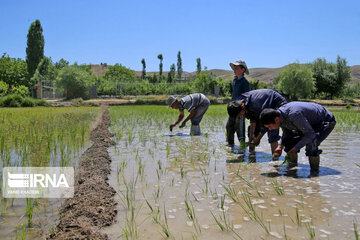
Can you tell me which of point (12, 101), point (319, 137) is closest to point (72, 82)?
point (12, 101)

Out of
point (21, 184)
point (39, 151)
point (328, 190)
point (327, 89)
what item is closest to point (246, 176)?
point (328, 190)

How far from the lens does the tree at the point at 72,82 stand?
29.0m

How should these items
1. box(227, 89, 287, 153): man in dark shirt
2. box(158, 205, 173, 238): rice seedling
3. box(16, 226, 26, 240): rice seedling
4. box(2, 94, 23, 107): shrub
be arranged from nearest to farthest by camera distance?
box(16, 226, 26, 240): rice seedling
box(158, 205, 173, 238): rice seedling
box(227, 89, 287, 153): man in dark shirt
box(2, 94, 23, 107): shrub

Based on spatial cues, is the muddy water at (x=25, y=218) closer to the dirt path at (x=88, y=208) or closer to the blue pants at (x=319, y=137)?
the dirt path at (x=88, y=208)

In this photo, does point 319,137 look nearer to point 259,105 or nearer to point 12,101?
point 259,105

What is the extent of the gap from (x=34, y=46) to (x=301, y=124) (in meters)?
44.9

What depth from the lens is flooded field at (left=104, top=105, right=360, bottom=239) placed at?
2290 millimetres

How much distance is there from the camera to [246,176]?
388cm

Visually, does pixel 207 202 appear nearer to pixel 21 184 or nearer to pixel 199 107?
pixel 21 184

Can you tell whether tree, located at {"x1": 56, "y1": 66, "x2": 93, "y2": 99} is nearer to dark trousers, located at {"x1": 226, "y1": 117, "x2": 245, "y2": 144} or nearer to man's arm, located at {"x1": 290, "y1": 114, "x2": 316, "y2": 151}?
dark trousers, located at {"x1": 226, "y1": 117, "x2": 245, "y2": 144}

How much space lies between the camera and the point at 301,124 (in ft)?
12.0

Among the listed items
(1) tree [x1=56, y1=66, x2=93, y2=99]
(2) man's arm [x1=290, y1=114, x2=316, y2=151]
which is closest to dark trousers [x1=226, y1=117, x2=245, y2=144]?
(2) man's arm [x1=290, y1=114, x2=316, y2=151]

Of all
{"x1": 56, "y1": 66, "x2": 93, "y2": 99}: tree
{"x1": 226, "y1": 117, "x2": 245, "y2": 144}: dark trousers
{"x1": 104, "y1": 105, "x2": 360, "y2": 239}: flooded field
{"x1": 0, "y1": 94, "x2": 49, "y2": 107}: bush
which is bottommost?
{"x1": 104, "y1": 105, "x2": 360, "y2": 239}: flooded field

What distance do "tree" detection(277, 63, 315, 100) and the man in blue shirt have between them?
4021 cm
